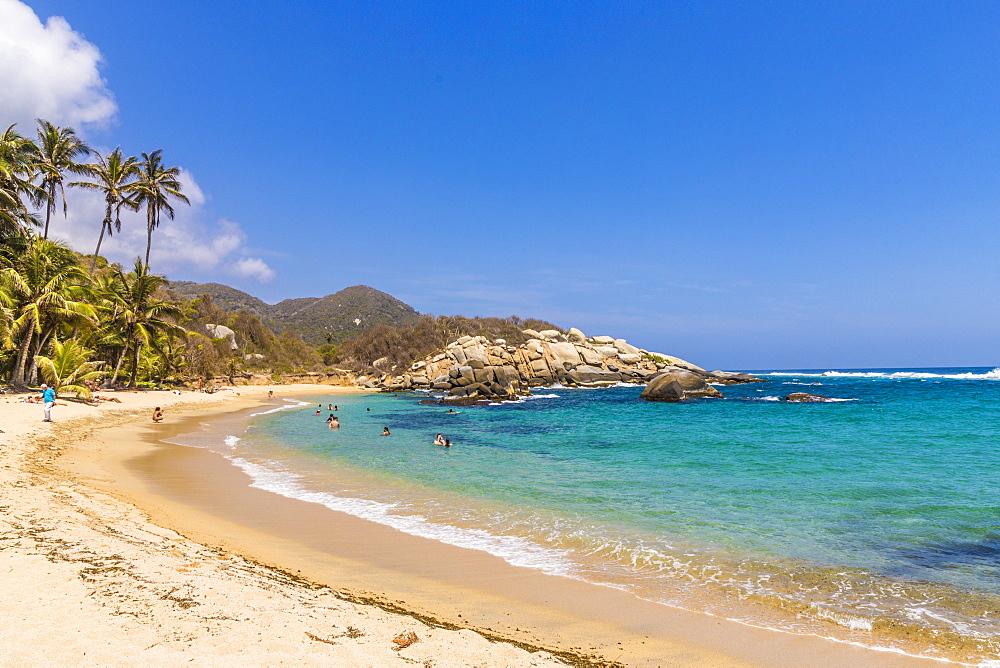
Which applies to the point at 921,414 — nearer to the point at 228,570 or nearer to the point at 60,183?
the point at 228,570

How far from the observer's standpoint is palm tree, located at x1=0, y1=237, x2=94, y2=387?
25297 millimetres

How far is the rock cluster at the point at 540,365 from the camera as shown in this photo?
61.1 metres

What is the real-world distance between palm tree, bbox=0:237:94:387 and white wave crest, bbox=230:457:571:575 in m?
22.5

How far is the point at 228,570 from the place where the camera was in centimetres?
597

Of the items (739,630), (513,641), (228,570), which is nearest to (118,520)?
(228,570)

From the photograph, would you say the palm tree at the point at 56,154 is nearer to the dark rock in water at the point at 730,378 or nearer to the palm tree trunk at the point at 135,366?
the palm tree trunk at the point at 135,366

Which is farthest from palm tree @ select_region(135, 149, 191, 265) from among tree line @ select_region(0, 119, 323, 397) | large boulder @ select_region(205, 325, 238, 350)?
large boulder @ select_region(205, 325, 238, 350)

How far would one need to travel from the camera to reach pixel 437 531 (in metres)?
8.98

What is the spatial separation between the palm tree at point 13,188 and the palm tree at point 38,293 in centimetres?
122

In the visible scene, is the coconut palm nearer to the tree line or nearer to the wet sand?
the tree line

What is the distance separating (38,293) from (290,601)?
31173 millimetres

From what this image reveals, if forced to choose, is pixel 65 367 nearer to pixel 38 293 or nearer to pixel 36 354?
pixel 36 354

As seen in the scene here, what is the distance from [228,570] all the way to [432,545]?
10.5 feet

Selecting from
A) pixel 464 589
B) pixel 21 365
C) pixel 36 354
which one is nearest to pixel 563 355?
pixel 36 354
